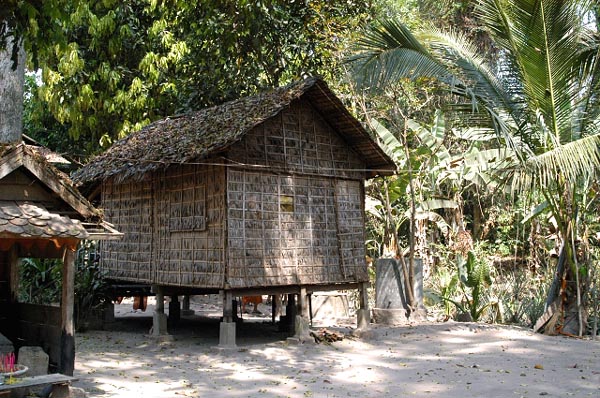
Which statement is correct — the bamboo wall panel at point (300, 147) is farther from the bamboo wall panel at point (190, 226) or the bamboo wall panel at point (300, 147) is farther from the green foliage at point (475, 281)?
the green foliage at point (475, 281)

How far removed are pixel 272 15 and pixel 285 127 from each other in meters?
3.92

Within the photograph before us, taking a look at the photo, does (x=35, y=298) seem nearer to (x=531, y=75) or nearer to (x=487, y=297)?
(x=487, y=297)

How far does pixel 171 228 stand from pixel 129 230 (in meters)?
1.66

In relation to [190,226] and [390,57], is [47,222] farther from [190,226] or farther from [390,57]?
[390,57]

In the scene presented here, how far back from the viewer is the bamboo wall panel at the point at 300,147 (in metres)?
11.7

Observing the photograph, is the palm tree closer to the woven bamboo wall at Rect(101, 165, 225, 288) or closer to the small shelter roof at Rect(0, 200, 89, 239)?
the woven bamboo wall at Rect(101, 165, 225, 288)

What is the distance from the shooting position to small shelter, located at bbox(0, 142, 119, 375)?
22.7 ft

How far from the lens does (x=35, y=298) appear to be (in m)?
13.5

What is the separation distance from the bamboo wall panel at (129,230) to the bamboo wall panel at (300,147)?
263cm

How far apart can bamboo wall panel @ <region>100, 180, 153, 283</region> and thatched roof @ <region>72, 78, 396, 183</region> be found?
71 cm

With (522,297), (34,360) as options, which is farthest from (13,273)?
(522,297)

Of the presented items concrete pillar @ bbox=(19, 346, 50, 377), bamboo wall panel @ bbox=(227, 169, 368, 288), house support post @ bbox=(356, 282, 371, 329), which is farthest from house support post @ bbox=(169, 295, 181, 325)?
concrete pillar @ bbox=(19, 346, 50, 377)

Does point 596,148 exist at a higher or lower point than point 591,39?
lower

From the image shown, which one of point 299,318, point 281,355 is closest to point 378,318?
point 299,318
